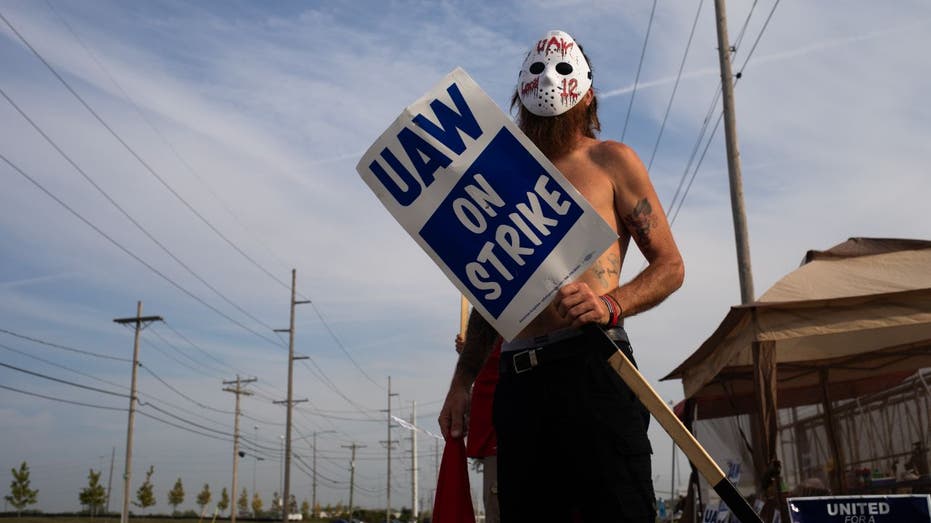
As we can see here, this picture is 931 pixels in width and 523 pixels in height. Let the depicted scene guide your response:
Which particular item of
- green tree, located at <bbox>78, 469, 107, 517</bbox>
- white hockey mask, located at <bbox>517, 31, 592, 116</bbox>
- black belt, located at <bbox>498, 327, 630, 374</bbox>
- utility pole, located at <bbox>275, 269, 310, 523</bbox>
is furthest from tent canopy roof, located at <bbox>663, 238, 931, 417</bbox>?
green tree, located at <bbox>78, 469, 107, 517</bbox>

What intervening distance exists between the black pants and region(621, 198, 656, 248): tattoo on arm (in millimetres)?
324

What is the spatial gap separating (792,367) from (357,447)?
10301cm

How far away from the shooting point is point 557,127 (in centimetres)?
247

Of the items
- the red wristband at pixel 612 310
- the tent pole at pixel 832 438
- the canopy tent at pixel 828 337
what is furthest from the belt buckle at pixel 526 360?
the tent pole at pixel 832 438

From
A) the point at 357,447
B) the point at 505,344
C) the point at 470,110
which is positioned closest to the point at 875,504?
the point at 505,344

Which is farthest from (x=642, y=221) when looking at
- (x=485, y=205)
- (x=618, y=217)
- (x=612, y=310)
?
(x=485, y=205)

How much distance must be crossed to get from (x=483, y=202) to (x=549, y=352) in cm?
43

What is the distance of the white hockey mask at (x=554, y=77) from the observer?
2391 mm

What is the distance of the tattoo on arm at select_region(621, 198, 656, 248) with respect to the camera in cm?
234

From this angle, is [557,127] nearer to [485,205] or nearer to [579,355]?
[485,205]

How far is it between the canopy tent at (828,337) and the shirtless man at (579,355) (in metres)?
4.58

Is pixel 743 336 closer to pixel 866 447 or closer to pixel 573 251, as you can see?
pixel 866 447

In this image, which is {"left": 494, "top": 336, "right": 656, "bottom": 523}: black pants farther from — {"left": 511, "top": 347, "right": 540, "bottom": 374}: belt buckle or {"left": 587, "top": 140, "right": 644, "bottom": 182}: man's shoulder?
{"left": 587, "top": 140, "right": 644, "bottom": 182}: man's shoulder

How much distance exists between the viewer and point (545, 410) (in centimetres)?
217
